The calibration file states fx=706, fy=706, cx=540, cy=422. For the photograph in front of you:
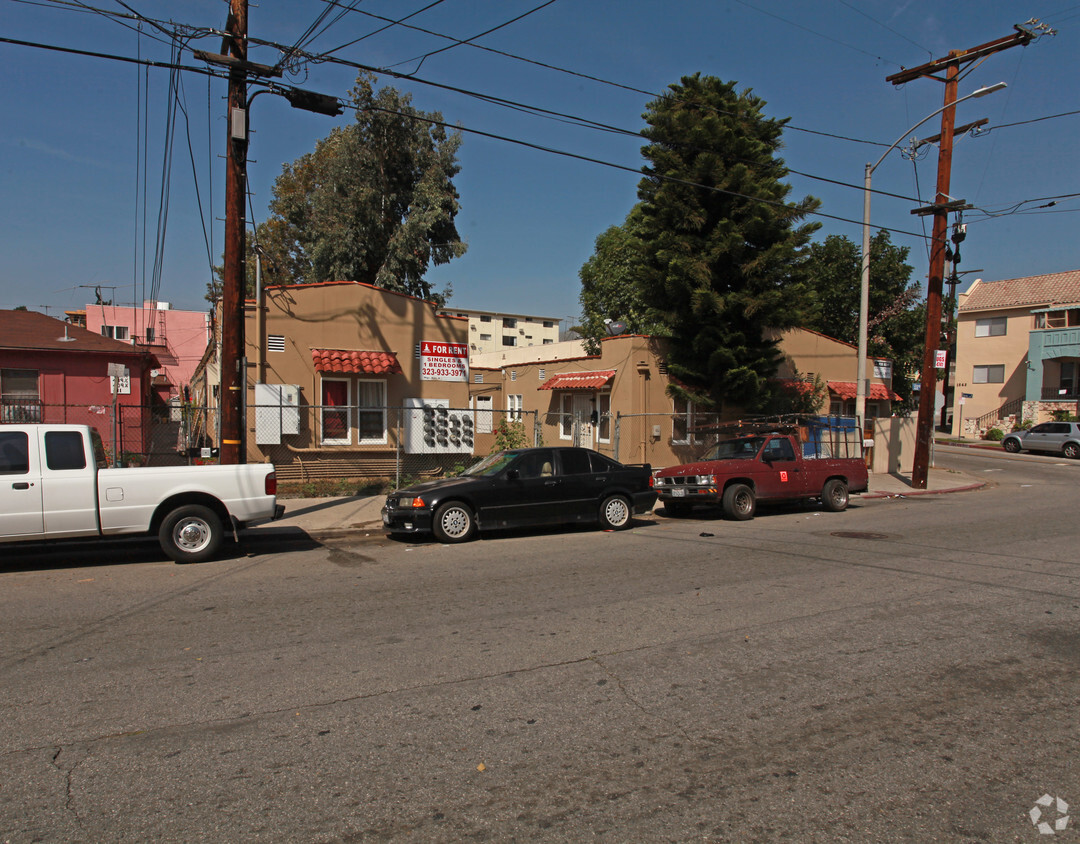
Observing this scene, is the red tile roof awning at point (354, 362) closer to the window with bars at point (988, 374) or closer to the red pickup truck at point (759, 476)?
the red pickup truck at point (759, 476)

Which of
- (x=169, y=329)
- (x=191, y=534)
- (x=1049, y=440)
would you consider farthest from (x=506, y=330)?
(x=191, y=534)

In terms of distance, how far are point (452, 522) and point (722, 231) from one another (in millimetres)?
11739

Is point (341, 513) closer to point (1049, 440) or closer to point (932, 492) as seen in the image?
point (932, 492)

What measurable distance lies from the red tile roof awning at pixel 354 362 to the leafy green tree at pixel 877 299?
61.3 feet

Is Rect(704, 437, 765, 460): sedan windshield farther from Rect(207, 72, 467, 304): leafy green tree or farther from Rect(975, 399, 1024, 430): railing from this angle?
Rect(975, 399, 1024, 430): railing

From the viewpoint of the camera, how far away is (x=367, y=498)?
49.1 feet

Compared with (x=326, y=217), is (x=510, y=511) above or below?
below

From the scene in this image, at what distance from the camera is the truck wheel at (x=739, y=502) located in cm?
1308

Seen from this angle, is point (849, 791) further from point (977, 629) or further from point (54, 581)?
point (54, 581)

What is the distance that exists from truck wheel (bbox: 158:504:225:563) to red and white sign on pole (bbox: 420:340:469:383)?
29.6 ft

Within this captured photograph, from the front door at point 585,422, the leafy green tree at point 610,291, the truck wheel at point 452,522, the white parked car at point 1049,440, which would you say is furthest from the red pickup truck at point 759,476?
the white parked car at point 1049,440

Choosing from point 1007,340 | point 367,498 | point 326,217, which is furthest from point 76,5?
point 1007,340

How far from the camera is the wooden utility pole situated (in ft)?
36.1

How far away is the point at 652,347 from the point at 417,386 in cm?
708
